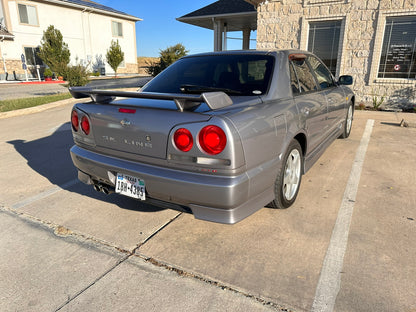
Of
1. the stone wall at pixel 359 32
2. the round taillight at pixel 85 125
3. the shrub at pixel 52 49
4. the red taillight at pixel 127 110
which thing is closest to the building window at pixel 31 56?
the shrub at pixel 52 49

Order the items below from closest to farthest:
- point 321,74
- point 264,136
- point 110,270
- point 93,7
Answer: point 110,270, point 264,136, point 321,74, point 93,7

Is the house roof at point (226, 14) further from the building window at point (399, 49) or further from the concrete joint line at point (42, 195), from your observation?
the concrete joint line at point (42, 195)

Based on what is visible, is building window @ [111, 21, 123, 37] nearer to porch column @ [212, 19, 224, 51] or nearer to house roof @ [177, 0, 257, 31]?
house roof @ [177, 0, 257, 31]

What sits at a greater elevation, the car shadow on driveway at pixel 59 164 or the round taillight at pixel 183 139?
the round taillight at pixel 183 139

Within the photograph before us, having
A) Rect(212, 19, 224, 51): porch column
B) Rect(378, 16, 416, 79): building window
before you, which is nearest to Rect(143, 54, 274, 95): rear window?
Rect(378, 16, 416, 79): building window

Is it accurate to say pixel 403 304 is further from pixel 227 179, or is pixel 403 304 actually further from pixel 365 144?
pixel 365 144

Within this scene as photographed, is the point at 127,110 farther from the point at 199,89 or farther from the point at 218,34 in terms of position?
the point at 218,34

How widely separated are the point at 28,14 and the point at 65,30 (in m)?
3.09

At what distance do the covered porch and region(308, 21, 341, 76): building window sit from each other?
4.84m

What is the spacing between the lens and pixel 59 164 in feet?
15.4

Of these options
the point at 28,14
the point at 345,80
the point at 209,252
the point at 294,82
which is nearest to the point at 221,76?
the point at 294,82

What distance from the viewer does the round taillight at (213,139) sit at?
2.10 meters

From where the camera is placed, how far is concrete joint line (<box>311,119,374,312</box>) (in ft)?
6.39

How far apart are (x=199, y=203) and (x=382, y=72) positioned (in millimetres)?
9794
